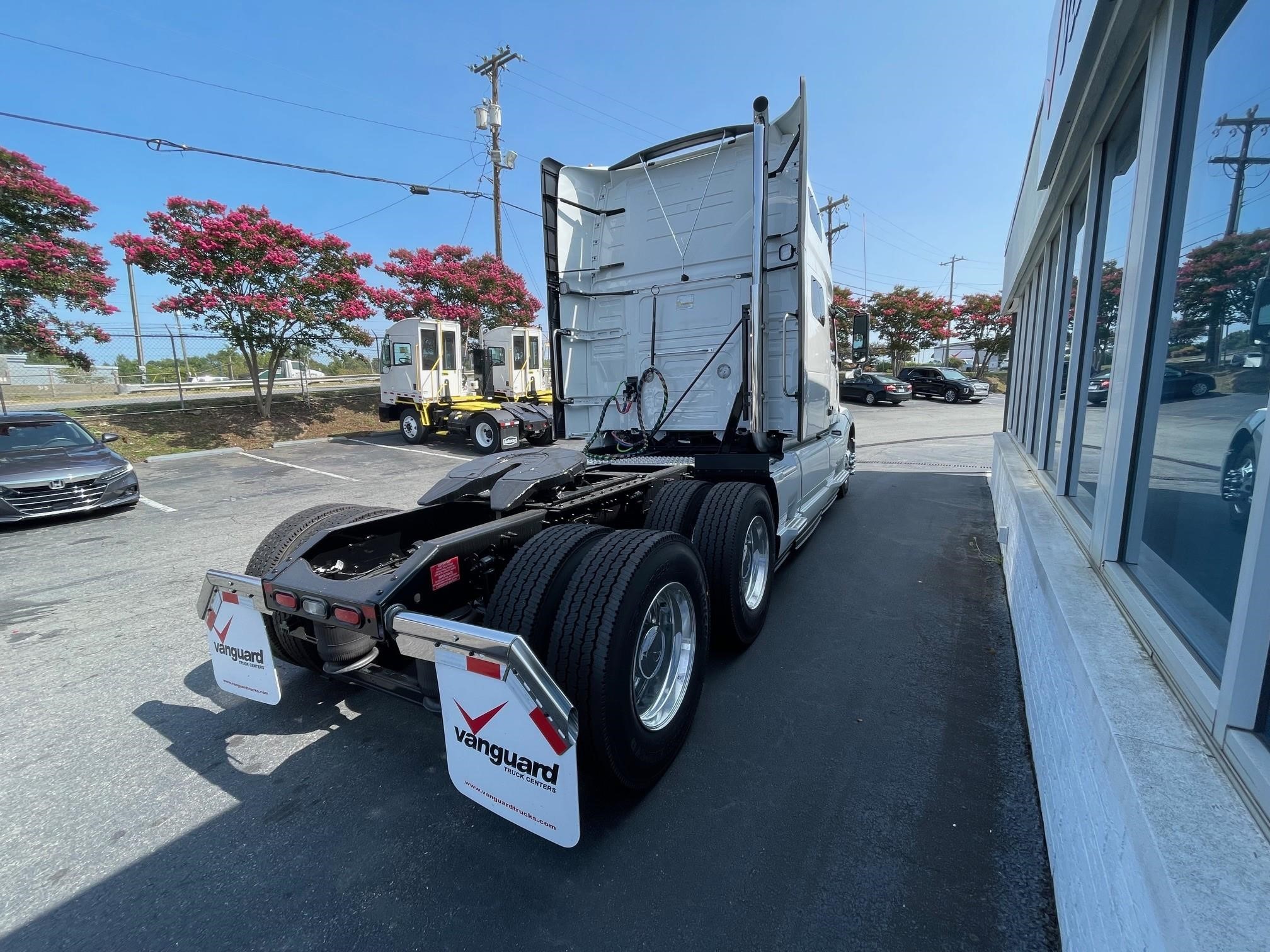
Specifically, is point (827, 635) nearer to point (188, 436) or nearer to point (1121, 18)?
point (1121, 18)

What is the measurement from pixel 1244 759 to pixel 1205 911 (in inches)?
18.7

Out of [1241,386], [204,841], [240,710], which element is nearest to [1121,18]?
[1241,386]

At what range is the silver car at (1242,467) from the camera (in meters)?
1.56

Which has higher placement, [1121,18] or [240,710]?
[1121,18]

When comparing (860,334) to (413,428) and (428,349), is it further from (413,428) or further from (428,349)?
(413,428)

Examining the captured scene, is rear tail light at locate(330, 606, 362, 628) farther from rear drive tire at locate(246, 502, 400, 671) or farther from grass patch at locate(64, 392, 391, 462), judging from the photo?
grass patch at locate(64, 392, 391, 462)

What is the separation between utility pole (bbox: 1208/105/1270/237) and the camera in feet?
5.48

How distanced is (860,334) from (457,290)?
52.1ft

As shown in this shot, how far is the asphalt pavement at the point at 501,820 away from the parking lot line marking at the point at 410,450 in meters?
8.70

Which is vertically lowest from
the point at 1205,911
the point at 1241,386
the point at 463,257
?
the point at 1205,911

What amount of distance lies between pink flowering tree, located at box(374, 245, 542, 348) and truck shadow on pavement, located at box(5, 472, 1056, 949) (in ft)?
57.5

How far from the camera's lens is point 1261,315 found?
1.57 metres

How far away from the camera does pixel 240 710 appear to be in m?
3.07

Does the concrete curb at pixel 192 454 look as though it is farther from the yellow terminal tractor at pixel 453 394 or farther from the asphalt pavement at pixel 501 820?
the asphalt pavement at pixel 501 820
